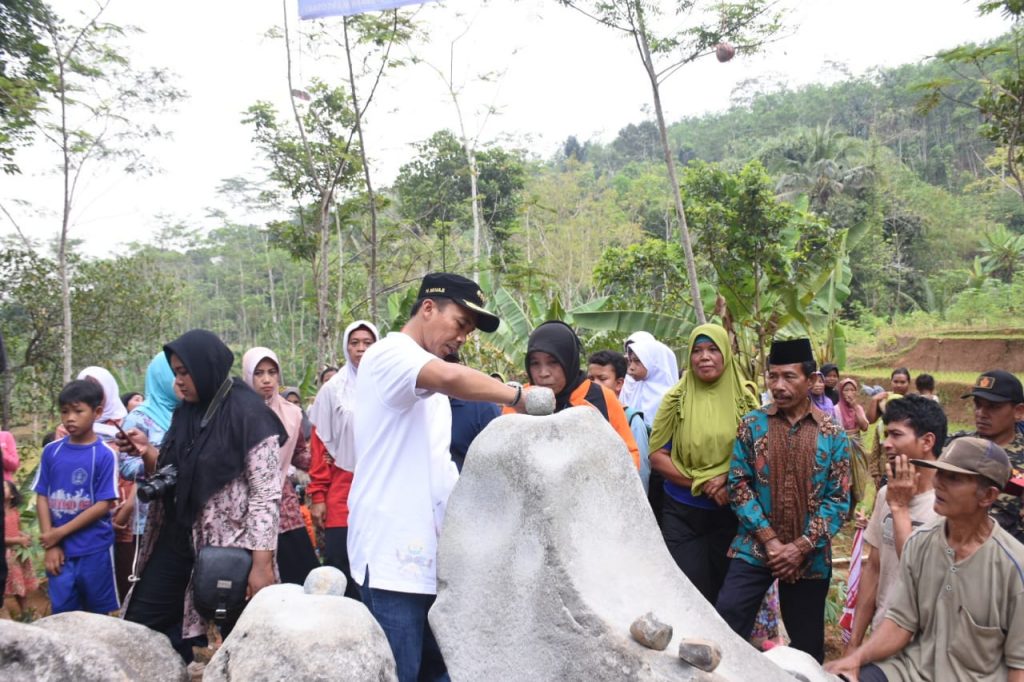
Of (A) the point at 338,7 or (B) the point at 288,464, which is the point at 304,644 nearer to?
(B) the point at 288,464

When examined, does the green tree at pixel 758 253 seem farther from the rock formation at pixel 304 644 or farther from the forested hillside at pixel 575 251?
the rock formation at pixel 304 644

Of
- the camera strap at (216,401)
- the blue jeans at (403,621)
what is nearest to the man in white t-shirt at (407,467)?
the blue jeans at (403,621)

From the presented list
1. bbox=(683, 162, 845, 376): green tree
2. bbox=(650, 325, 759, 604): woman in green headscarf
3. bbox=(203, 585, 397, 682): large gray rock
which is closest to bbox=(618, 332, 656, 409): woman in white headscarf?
bbox=(650, 325, 759, 604): woman in green headscarf

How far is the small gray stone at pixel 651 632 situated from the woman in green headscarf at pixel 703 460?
1.92 metres

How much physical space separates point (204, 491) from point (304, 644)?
1.20 meters

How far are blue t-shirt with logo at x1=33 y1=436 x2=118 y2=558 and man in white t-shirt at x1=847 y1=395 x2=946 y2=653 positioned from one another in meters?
3.32

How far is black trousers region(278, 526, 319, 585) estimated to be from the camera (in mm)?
4160

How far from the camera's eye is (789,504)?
3.30m

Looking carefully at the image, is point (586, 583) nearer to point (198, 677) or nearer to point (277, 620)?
point (277, 620)

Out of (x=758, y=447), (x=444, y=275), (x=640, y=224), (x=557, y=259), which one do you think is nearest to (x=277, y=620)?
(x=444, y=275)

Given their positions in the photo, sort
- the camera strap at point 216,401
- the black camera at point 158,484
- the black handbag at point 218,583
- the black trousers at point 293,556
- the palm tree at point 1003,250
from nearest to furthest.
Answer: the black handbag at point 218,583 → the black camera at point 158,484 → the camera strap at point 216,401 → the black trousers at point 293,556 → the palm tree at point 1003,250

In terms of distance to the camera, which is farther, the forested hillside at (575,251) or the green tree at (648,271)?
the green tree at (648,271)

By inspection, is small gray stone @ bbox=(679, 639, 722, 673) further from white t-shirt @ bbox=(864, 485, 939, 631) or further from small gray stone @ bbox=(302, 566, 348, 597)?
white t-shirt @ bbox=(864, 485, 939, 631)

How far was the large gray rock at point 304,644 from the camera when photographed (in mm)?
1840
